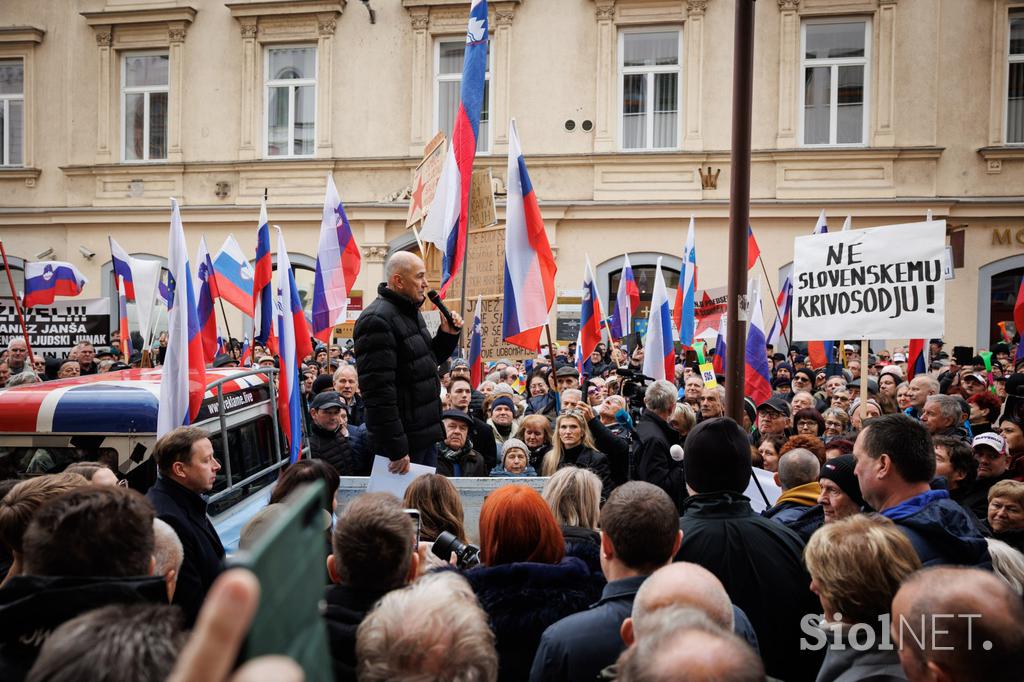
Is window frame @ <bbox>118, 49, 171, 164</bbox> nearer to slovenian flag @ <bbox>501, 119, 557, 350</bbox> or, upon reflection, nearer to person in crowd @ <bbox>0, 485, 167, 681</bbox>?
slovenian flag @ <bbox>501, 119, 557, 350</bbox>

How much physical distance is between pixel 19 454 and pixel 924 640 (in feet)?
16.6

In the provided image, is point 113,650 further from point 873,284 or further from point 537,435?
point 873,284

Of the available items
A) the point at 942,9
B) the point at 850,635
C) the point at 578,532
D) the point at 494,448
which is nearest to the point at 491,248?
the point at 494,448

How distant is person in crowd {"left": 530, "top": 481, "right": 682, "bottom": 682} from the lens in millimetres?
2426

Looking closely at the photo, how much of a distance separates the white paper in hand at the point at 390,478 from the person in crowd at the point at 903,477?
6.81 feet

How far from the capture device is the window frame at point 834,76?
17078mm

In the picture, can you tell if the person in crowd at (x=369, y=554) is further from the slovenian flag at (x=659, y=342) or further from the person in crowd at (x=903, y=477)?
the slovenian flag at (x=659, y=342)

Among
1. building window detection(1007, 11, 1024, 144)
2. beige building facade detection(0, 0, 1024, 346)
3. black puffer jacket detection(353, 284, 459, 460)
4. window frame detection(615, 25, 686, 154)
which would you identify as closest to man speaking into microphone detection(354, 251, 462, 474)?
black puffer jacket detection(353, 284, 459, 460)

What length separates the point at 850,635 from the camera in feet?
8.00

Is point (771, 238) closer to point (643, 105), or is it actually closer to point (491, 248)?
point (643, 105)

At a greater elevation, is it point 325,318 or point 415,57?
point 415,57

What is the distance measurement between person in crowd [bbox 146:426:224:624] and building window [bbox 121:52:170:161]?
17.2 m

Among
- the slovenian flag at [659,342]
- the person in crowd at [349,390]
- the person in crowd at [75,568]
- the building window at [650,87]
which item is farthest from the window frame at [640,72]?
the person in crowd at [75,568]

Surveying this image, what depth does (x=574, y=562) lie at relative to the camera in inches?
118
